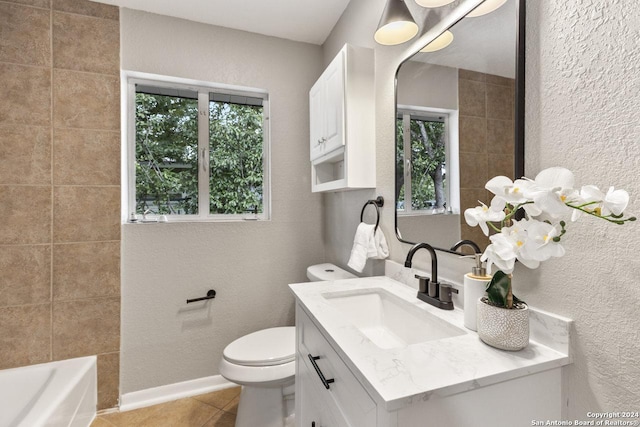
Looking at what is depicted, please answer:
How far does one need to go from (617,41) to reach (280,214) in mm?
1834

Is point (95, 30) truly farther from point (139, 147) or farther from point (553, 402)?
point (553, 402)

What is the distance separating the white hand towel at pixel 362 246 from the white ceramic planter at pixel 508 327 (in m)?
0.77

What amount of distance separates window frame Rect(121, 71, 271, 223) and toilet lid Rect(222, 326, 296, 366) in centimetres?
83

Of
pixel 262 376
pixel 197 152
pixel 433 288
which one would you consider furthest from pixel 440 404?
pixel 197 152

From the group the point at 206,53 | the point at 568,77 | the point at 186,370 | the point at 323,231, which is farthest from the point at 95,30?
the point at 568,77

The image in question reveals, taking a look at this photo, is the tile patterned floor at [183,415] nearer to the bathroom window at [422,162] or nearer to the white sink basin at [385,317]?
the white sink basin at [385,317]

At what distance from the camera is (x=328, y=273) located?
187 cm

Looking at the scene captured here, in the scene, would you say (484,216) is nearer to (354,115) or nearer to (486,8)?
(486,8)

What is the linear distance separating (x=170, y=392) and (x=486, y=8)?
2.53m

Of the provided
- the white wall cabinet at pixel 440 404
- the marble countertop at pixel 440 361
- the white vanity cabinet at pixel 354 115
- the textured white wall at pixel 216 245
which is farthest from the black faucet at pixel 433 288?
the textured white wall at pixel 216 245

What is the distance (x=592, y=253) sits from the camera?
2.17 feet

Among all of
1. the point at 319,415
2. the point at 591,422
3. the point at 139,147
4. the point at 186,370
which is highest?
the point at 139,147

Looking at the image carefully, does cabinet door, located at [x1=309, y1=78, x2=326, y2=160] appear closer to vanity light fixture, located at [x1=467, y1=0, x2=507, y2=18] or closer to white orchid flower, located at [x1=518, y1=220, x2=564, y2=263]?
vanity light fixture, located at [x1=467, y1=0, x2=507, y2=18]

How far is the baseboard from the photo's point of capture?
1827mm
